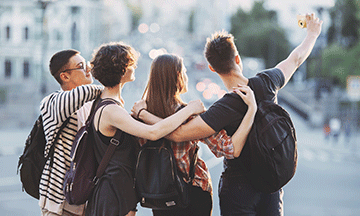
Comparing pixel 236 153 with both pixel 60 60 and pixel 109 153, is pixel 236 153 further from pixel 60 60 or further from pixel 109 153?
pixel 60 60

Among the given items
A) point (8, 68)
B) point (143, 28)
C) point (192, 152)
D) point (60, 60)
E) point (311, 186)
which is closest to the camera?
point (192, 152)

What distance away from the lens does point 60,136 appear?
3.02 metres

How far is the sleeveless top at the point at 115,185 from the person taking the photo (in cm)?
262

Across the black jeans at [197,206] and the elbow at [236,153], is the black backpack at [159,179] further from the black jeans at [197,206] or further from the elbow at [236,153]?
the elbow at [236,153]

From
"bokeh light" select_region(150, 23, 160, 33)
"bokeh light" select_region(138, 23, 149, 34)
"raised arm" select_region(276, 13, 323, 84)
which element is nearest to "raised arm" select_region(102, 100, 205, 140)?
"raised arm" select_region(276, 13, 323, 84)

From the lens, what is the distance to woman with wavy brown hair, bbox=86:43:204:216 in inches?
104

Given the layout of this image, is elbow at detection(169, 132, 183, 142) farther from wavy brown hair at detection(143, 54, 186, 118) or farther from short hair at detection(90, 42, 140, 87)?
short hair at detection(90, 42, 140, 87)

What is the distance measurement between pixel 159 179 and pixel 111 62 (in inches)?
31.6

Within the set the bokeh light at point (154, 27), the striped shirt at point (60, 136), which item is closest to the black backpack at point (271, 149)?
the striped shirt at point (60, 136)

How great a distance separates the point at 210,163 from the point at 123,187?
38.1 feet

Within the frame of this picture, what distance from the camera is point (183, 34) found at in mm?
102500

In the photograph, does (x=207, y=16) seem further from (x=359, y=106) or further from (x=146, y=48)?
(x=359, y=106)

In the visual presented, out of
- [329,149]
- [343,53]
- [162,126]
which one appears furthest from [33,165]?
[343,53]

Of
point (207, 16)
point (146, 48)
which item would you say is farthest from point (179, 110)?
point (207, 16)
